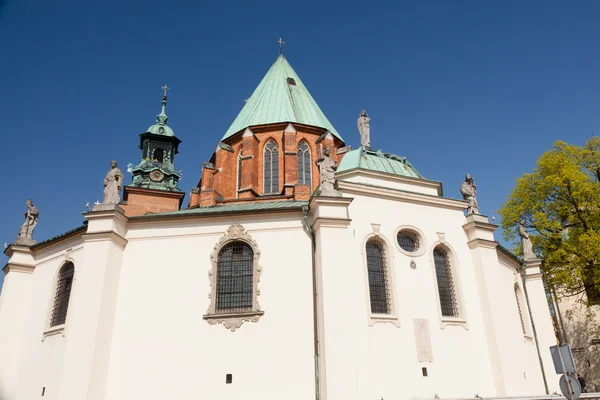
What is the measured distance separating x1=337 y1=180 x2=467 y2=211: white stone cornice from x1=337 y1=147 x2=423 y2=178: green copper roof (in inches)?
68.1

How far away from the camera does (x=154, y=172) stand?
3594 cm

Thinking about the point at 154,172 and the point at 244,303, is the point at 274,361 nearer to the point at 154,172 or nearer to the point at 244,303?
the point at 244,303

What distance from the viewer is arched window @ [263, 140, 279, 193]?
994 inches

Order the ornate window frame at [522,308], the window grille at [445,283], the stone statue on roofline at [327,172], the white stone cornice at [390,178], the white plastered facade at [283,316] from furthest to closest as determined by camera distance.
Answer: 1. the ornate window frame at [522,308]
2. the white stone cornice at [390,178]
3. the window grille at [445,283]
4. the stone statue on roofline at [327,172]
5. the white plastered facade at [283,316]

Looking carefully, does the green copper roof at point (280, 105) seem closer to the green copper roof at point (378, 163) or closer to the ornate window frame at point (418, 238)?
the green copper roof at point (378, 163)

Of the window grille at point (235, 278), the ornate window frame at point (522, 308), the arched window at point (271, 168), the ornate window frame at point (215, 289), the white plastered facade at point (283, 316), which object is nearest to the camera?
the white plastered facade at point (283, 316)

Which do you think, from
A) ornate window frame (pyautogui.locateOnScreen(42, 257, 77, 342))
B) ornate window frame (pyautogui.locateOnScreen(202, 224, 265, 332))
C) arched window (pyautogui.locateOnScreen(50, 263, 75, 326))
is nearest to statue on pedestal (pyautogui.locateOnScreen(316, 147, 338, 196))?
ornate window frame (pyautogui.locateOnScreen(202, 224, 265, 332))

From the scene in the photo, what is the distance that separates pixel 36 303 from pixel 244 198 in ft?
33.5

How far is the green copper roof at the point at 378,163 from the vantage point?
19.3 metres

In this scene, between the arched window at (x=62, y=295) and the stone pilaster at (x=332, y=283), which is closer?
the stone pilaster at (x=332, y=283)

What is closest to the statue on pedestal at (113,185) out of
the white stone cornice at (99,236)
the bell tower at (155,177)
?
the white stone cornice at (99,236)

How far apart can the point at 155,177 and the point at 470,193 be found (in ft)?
83.2

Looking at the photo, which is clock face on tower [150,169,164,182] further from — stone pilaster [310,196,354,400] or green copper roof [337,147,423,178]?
stone pilaster [310,196,354,400]

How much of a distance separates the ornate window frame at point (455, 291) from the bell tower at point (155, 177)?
23203 millimetres
